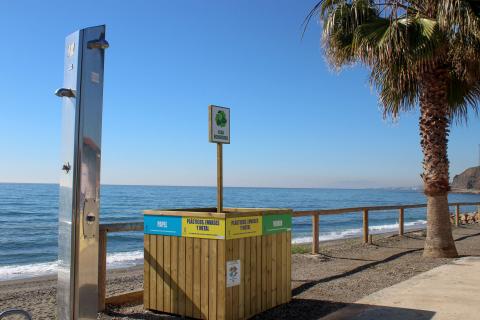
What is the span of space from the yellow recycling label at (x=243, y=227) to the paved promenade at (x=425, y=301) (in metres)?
1.19

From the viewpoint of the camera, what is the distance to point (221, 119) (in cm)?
563

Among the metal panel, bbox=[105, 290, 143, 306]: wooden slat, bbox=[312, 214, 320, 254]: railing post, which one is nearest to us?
the metal panel

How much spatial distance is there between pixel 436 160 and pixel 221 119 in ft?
19.9

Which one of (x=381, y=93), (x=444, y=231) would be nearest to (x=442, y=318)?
(x=444, y=231)

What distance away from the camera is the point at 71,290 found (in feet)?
14.8

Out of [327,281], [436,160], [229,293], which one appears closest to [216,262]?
[229,293]

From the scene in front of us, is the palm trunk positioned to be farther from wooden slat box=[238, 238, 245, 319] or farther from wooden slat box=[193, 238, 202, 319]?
wooden slat box=[193, 238, 202, 319]

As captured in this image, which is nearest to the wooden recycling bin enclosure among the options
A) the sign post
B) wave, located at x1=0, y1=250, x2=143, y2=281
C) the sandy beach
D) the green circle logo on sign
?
the sandy beach

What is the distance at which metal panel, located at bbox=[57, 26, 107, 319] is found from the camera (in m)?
4.46

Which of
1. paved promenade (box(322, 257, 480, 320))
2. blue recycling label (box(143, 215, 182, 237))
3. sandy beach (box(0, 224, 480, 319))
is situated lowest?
sandy beach (box(0, 224, 480, 319))

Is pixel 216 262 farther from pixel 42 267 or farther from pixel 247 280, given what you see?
pixel 42 267

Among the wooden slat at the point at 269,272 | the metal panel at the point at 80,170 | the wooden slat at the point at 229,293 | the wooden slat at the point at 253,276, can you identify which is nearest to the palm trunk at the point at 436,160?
the wooden slat at the point at 269,272

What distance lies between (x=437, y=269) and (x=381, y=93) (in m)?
4.42

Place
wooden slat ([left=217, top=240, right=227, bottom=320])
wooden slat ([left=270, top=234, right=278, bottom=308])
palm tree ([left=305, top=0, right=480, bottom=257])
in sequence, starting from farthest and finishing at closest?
1. palm tree ([left=305, top=0, right=480, bottom=257])
2. wooden slat ([left=270, top=234, right=278, bottom=308])
3. wooden slat ([left=217, top=240, right=227, bottom=320])
